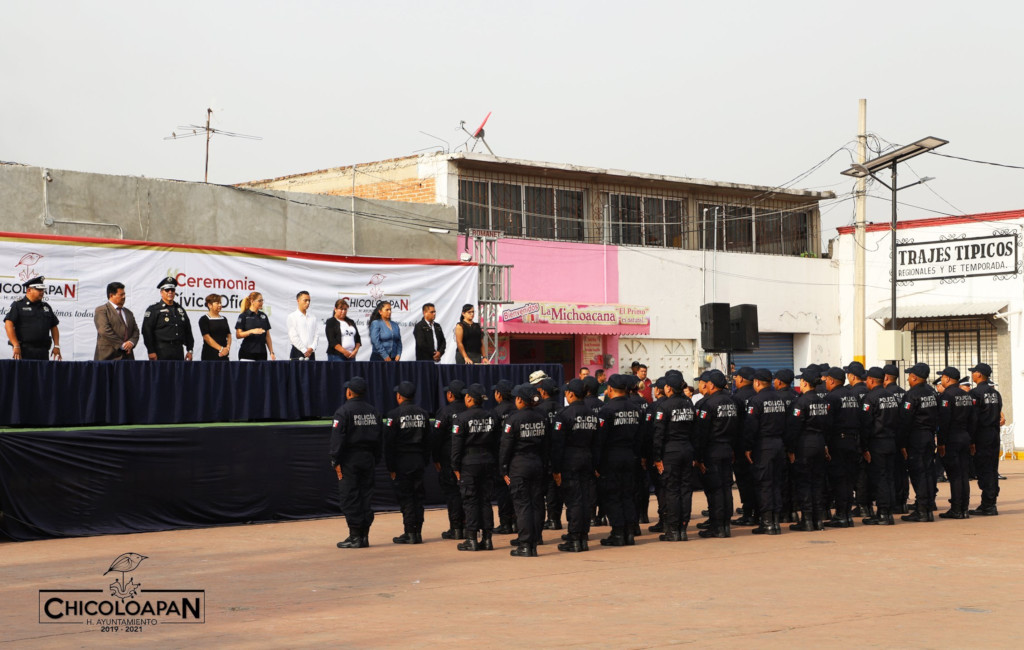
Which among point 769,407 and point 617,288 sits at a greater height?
point 617,288

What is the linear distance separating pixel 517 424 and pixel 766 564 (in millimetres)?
2775

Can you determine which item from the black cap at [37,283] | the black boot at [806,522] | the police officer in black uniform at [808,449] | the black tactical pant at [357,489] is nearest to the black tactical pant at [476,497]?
the black tactical pant at [357,489]

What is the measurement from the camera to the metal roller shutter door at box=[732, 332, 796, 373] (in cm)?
3181

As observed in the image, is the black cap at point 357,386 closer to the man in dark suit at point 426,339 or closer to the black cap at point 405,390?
the black cap at point 405,390

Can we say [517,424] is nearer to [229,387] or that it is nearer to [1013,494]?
[229,387]

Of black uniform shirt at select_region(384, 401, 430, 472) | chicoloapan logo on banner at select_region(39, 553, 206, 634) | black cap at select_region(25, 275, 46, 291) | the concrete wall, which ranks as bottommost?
chicoloapan logo on banner at select_region(39, 553, 206, 634)

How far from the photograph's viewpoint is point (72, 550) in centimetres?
1318

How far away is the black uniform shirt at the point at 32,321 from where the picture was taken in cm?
1555

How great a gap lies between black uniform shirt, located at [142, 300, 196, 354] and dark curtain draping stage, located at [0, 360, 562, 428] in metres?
1.12

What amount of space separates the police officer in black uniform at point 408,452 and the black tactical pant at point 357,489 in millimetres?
354

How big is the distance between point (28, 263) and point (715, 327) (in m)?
10.6

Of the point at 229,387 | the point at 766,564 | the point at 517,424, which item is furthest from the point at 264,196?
the point at 766,564

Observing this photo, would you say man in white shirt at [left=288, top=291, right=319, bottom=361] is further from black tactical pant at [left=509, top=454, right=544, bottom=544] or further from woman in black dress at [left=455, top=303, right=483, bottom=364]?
black tactical pant at [left=509, top=454, right=544, bottom=544]

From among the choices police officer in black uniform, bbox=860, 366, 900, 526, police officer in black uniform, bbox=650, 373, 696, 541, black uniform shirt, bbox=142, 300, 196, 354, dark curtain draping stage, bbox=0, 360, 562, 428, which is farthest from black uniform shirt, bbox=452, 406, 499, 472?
black uniform shirt, bbox=142, 300, 196, 354
